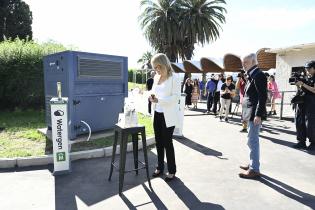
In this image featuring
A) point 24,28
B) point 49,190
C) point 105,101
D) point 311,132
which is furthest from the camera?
point 24,28

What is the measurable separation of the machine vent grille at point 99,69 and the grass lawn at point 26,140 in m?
1.59

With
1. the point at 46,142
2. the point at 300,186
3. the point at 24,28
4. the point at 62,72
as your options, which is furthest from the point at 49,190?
the point at 24,28

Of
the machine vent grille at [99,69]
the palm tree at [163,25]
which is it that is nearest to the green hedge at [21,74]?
the machine vent grille at [99,69]

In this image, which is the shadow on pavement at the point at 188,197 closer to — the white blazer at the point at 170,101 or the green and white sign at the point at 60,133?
the white blazer at the point at 170,101

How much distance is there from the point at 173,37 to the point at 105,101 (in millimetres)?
30396

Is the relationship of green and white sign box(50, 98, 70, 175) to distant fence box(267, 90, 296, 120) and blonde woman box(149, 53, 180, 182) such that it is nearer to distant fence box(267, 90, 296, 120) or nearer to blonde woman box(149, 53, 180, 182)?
blonde woman box(149, 53, 180, 182)

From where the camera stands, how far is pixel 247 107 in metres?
5.13

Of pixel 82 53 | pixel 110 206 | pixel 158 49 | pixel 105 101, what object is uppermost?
pixel 158 49

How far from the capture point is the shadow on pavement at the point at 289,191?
13.5ft

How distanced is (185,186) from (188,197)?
0.41m

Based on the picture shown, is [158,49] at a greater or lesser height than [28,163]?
greater

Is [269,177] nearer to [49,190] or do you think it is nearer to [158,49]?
[49,190]

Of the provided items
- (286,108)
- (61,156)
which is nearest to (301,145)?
(61,156)

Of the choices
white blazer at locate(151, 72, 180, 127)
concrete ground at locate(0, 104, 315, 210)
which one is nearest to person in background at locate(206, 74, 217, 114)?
concrete ground at locate(0, 104, 315, 210)
